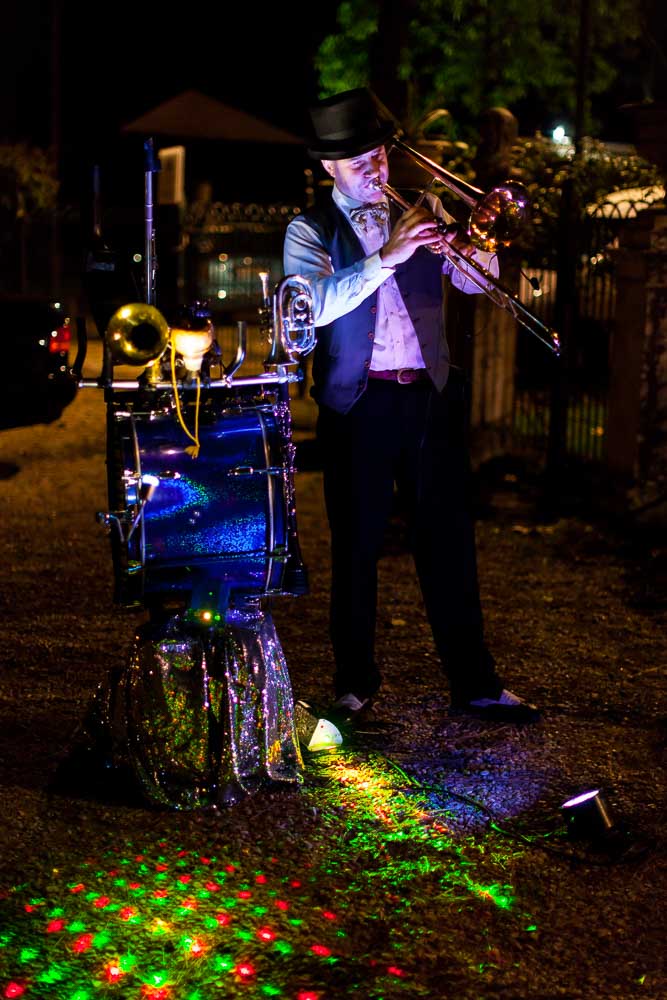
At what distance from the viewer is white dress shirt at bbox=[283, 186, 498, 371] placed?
4555 mm

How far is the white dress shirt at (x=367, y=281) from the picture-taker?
179 inches

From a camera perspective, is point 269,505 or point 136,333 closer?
point 136,333

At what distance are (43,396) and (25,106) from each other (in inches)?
1149

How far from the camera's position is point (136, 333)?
13.1ft

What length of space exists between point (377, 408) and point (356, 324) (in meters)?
0.33

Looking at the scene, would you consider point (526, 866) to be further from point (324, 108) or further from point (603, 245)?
point (603, 245)

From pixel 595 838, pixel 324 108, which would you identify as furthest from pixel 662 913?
pixel 324 108

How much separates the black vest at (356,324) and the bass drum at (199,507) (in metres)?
0.57

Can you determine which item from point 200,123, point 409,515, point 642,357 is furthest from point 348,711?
point 200,123

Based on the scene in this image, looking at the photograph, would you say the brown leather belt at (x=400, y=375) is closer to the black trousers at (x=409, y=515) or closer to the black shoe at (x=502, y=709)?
the black trousers at (x=409, y=515)

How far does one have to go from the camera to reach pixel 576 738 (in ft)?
16.4

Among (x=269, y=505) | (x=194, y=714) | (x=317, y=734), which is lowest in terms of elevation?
(x=317, y=734)

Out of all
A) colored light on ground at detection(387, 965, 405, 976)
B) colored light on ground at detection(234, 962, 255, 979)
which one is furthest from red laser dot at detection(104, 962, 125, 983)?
colored light on ground at detection(387, 965, 405, 976)

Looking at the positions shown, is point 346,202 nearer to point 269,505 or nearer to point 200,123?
point 269,505
